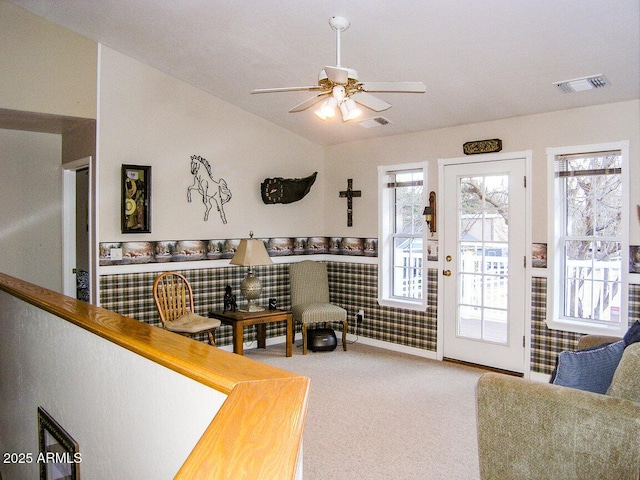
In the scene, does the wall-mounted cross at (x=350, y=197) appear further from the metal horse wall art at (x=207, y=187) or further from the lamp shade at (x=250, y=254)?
the metal horse wall art at (x=207, y=187)

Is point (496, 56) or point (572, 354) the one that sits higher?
point (496, 56)

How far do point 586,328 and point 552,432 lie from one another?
238cm

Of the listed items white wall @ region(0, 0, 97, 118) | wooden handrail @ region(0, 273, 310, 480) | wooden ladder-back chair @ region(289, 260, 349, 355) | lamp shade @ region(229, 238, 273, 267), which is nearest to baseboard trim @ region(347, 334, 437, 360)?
wooden ladder-back chair @ region(289, 260, 349, 355)

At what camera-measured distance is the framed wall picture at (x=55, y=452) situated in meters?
2.25

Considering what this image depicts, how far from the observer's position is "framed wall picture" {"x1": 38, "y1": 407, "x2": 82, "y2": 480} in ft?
7.39

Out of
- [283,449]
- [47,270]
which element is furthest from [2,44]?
[283,449]

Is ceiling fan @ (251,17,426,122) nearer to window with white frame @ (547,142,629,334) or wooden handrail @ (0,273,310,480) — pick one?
wooden handrail @ (0,273,310,480)

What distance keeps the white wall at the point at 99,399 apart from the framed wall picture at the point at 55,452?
49mm

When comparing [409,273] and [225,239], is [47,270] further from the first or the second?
[409,273]

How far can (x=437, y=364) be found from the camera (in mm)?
5301

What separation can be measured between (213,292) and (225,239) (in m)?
0.58

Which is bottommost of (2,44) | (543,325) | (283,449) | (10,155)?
(543,325)

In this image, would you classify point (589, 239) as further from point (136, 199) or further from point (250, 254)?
point (136, 199)

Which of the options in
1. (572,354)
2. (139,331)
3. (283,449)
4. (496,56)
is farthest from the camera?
(496,56)
